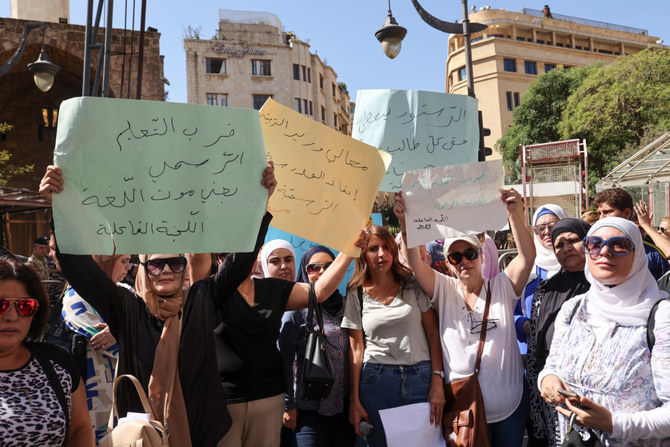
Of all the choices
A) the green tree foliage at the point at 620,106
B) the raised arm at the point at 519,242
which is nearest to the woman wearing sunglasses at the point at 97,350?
the raised arm at the point at 519,242

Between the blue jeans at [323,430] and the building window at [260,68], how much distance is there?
49785 mm

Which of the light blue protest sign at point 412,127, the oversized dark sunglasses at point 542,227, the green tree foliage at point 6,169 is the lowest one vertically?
the oversized dark sunglasses at point 542,227

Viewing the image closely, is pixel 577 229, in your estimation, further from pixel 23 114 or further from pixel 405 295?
pixel 23 114

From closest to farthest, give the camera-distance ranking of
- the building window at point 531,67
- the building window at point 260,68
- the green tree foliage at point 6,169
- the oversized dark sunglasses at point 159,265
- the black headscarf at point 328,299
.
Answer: the oversized dark sunglasses at point 159,265 < the black headscarf at point 328,299 < the green tree foliage at point 6,169 < the building window at point 260,68 < the building window at point 531,67

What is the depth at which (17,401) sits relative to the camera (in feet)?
7.00

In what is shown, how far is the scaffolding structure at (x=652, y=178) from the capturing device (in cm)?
1372

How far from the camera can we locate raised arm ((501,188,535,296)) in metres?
3.25

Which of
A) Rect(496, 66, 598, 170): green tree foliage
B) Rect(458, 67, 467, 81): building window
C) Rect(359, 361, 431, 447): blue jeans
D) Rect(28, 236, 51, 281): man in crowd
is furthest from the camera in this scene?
Rect(458, 67, 467, 81): building window

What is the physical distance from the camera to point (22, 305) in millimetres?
2254

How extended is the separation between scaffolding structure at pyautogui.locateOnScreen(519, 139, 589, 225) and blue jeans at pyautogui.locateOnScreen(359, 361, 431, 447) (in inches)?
771

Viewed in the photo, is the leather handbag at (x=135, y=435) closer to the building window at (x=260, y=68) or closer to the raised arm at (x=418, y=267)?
the raised arm at (x=418, y=267)

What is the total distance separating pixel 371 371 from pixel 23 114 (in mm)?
29218

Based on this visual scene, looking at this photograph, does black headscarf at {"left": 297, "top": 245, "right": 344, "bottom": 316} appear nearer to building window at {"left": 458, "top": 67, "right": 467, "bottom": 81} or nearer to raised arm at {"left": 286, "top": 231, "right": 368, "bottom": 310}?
raised arm at {"left": 286, "top": 231, "right": 368, "bottom": 310}

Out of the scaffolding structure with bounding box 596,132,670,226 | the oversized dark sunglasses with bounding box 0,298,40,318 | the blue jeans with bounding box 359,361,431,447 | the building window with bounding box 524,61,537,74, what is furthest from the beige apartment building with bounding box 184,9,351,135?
the oversized dark sunglasses with bounding box 0,298,40,318
